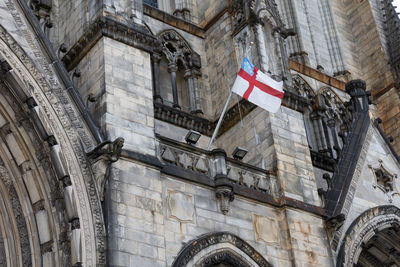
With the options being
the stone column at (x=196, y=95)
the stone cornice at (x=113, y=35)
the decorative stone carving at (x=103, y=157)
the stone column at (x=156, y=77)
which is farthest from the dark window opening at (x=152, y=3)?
the decorative stone carving at (x=103, y=157)

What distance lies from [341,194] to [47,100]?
7.89 m

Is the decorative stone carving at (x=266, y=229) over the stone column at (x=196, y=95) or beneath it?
beneath

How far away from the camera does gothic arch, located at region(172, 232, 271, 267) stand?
15500 millimetres

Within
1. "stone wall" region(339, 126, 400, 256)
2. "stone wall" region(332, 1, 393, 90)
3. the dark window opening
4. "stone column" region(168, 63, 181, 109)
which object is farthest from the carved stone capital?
"stone wall" region(332, 1, 393, 90)

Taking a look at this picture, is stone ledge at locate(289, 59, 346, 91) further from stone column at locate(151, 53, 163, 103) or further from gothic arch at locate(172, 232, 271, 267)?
gothic arch at locate(172, 232, 271, 267)

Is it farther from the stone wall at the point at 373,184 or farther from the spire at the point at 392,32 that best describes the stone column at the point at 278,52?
the spire at the point at 392,32

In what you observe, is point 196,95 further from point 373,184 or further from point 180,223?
point 180,223

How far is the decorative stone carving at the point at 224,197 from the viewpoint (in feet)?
54.9

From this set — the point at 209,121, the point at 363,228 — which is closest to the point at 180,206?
the point at 209,121

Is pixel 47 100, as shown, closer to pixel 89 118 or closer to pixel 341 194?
pixel 89 118

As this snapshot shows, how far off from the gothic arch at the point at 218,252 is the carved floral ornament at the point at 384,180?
5.40 meters

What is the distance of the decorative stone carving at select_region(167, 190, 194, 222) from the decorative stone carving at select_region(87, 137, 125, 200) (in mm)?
1690

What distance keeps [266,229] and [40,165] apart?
5226 mm

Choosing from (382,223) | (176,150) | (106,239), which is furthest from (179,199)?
(382,223)
